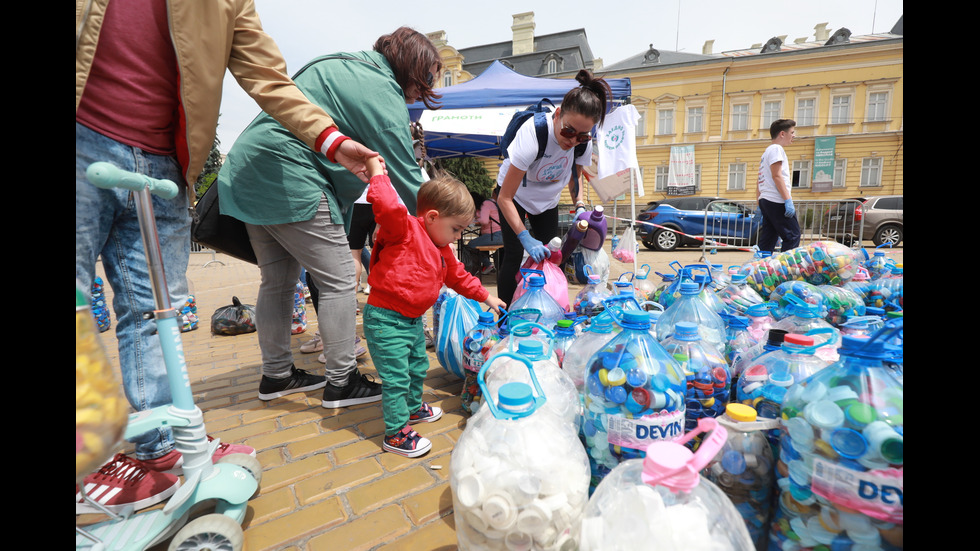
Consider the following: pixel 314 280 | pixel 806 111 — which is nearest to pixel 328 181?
pixel 314 280

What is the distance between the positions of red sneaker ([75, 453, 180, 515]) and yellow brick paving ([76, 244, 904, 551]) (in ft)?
0.55

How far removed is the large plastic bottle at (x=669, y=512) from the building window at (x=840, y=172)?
28.3 meters

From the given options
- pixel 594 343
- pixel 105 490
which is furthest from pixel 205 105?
pixel 594 343

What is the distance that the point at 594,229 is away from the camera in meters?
3.61

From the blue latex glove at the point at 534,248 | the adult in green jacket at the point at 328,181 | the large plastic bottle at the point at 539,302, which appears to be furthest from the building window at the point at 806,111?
the adult in green jacket at the point at 328,181

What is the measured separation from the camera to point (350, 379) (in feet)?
7.47

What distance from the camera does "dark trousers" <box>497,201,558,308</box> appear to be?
299 centimetres

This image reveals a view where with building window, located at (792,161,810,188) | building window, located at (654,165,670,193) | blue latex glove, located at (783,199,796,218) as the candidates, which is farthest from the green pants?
building window, located at (792,161,810,188)

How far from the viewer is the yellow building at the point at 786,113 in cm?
2144

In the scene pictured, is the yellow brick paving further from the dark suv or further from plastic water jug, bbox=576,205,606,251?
the dark suv

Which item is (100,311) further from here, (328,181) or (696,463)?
(696,463)

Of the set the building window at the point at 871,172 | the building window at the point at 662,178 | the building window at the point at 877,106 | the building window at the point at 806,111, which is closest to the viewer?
the building window at the point at 877,106

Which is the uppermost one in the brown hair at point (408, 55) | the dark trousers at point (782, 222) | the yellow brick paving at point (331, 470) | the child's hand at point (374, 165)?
the brown hair at point (408, 55)

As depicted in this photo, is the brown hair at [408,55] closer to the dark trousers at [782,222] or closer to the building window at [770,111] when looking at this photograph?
the dark trousers at [782,222]
